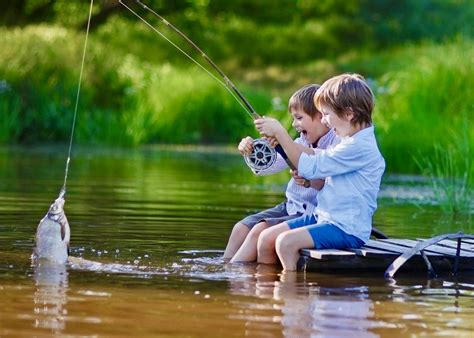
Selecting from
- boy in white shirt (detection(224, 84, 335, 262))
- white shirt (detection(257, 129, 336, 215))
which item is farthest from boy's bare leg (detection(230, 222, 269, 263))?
white shirt (detection(257, 129, 336, 215))

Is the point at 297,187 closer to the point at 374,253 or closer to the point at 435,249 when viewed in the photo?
the point at 374,253

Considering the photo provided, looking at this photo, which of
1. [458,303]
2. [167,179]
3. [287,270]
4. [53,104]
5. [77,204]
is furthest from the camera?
[53,104]

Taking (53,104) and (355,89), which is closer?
(355,89)

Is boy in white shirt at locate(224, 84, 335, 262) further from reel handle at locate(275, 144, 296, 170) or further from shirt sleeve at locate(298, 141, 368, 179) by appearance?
shirt sleeve at locate(298, 141, 368, 179)

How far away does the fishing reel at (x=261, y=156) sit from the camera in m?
7.80

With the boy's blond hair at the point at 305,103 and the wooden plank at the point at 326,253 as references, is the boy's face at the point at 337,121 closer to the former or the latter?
the boy's blond hair at the point at 305,103

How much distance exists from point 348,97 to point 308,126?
48 centimetres

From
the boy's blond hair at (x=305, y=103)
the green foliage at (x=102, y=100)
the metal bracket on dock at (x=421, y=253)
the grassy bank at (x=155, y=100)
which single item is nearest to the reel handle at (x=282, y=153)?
the boy's blond hair at (x=305, y=103)

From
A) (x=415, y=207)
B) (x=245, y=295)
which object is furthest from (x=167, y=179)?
(x=245, y=295)

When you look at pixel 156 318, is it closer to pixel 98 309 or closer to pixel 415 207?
pixel 98 309

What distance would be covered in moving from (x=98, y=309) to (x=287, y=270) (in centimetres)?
185

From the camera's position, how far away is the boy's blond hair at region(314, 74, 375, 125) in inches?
300

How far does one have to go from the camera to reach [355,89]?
763 centimetres

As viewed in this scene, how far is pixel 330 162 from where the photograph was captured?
7.59 m
